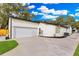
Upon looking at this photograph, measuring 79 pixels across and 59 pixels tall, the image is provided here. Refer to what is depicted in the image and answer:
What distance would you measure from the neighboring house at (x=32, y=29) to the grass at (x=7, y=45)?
0.52 feet

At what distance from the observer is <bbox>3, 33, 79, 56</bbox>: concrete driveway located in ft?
19.5

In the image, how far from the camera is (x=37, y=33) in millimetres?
6199

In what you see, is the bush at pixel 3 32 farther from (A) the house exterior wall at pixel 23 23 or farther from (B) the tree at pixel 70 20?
(B) the tree at pixel 70 20

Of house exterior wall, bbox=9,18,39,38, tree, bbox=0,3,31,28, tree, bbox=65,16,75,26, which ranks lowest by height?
house exterior wall, bbox=9,18,39,38

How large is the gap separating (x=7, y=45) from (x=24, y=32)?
48 cm

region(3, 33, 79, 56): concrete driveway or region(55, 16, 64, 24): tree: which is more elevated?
region(55, 16, 64, 24): tree

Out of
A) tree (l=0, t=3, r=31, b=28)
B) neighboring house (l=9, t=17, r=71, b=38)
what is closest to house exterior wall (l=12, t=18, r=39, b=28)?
neighboring house (l=9, t=17, r=71, b=38)

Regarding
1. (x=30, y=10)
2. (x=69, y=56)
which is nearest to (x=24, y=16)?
(x=30, y=10)

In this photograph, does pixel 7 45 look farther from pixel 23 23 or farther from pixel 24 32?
pixel 23 23

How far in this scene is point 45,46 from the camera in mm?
6094

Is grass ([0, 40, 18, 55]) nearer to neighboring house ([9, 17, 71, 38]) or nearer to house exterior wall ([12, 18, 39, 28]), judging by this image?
neighboring house ([9, 17, 71, 38])

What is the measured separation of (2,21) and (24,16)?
48 cm

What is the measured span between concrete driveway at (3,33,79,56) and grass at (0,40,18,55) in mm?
85

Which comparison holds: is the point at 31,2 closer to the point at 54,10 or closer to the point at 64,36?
the point at 54,10
